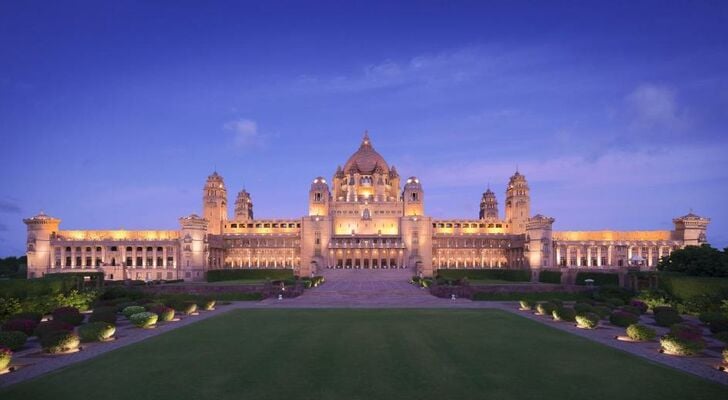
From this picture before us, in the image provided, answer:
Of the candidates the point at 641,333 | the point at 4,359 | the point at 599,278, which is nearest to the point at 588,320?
the point at 641,333

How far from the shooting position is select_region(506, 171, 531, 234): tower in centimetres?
12631

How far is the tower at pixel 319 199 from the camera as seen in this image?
125 metres

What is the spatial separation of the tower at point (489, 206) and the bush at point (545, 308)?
119m

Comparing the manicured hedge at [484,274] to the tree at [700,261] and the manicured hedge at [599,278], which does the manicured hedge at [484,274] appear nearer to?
the manicured hedge at [599,278]

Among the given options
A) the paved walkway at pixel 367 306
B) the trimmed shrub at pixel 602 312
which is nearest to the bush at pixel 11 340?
the paved walkway at pixel 367 306

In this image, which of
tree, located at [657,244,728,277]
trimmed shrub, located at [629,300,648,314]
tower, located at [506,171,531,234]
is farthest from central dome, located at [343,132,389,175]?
trimmed shrub, located at [629,300,648,314]

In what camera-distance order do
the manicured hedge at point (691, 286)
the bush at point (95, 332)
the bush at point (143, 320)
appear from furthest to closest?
the manicured hedge at point (691, 286) → the bush at point (143, 320) → the bush at point (95, 332)

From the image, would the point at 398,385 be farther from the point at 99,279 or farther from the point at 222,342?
the point at 99,279

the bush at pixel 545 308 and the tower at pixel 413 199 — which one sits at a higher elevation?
the tower at pixel 413 199

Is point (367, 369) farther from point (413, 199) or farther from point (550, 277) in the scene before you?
point (413, 199)

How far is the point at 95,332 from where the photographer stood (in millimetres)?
24344

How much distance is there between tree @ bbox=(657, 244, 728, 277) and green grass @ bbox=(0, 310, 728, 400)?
70.8ft

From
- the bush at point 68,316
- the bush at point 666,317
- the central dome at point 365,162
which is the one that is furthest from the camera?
the central dome at point 365,162

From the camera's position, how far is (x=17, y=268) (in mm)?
105750
